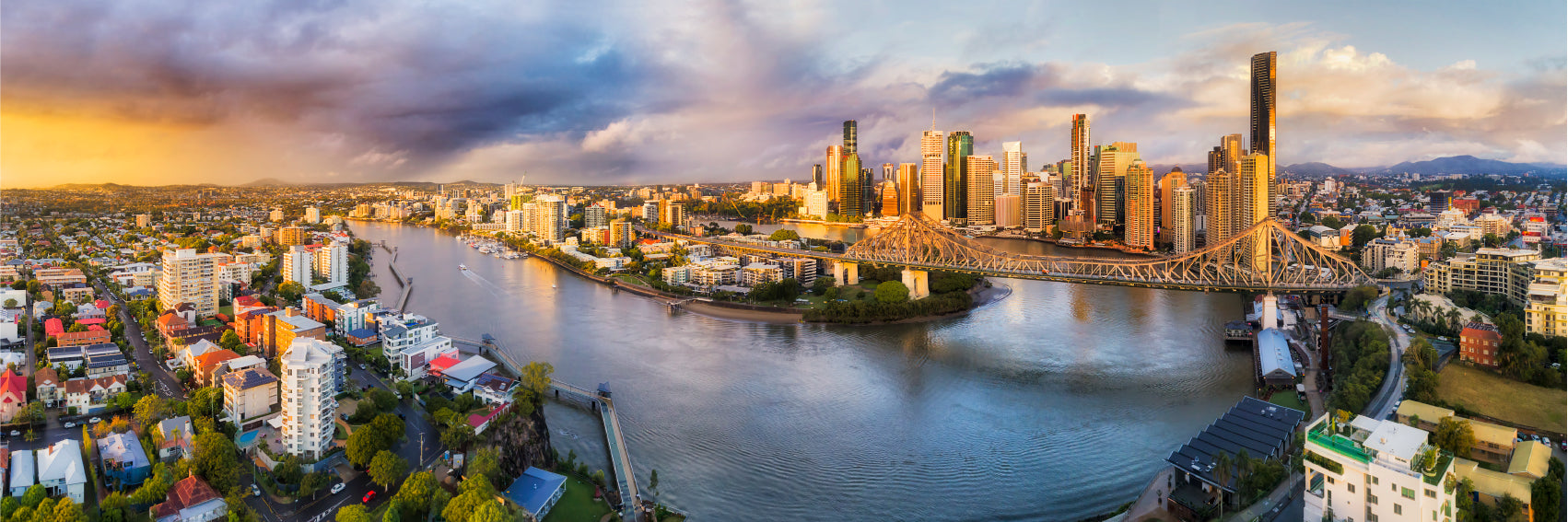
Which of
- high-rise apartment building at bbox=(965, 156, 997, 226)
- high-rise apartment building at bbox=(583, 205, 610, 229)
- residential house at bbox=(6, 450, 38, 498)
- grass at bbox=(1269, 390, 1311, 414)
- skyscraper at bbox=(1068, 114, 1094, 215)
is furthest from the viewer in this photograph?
skyscraper at bbox=(1068, 114, 1094, 215)

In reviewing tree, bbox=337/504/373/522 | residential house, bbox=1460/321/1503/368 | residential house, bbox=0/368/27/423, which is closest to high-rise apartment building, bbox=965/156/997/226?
residential house, bbox=1460/321/1503/368

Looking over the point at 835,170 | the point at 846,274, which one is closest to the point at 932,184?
the point at 835,170

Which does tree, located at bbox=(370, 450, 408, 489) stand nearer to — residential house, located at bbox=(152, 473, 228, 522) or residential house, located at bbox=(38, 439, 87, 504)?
residential house, located at bbox=(152, 473, 228, 522)

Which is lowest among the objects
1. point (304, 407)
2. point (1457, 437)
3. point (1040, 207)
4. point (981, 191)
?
point (1457, 437)

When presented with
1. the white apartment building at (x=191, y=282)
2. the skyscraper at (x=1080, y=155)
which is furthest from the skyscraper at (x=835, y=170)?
the white apartment building at (x=191, y=282)

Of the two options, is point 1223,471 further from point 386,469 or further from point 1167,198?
point 1167,198

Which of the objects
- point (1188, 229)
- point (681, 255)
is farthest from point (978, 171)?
point (681, 255)

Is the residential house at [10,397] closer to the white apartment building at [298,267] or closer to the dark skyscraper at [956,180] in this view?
the white apartment building at [298,267]
